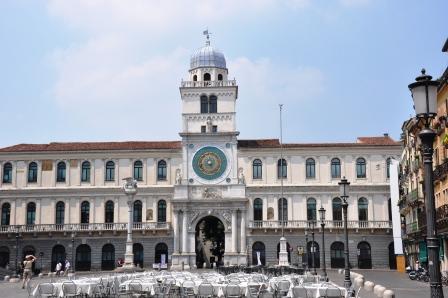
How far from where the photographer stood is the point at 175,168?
63.6m

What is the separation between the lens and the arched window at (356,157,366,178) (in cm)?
6294

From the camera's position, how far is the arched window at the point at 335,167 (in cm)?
6303

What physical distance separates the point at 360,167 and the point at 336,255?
30.7 ft

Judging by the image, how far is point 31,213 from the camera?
63281 millimetres

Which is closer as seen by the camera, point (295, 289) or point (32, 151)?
point (295, 289)

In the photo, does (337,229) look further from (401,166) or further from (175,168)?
(175,168)

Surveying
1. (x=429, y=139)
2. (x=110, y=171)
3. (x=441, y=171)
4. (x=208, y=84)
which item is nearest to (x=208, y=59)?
(x=208, y=84)

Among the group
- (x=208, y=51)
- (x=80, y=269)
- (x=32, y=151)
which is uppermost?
(x=208, y=51)

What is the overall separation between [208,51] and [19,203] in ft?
83.7

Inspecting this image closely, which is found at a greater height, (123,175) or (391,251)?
(123,175)

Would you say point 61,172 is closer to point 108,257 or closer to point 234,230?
point 108,257

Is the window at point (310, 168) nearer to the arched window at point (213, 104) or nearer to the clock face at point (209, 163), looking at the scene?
the clock face at point (209, 163)

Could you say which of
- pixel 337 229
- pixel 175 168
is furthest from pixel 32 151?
pixel 337 229

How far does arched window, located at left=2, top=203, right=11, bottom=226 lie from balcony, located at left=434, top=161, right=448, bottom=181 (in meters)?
43.3
